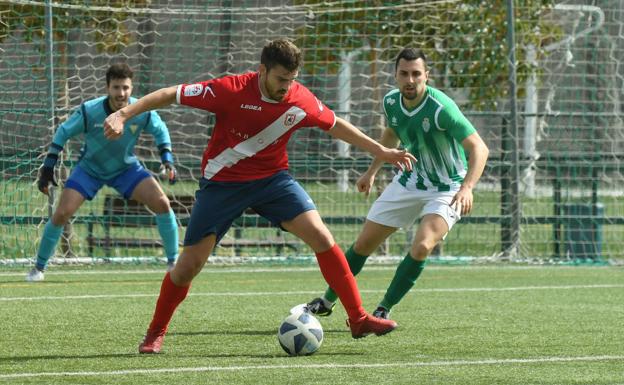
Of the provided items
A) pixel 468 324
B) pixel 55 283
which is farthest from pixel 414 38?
pixel 468 324

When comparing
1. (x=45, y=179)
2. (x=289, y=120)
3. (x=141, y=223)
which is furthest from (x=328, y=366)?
(x=141, y=223)

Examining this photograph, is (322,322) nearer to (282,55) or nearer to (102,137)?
(282,55)

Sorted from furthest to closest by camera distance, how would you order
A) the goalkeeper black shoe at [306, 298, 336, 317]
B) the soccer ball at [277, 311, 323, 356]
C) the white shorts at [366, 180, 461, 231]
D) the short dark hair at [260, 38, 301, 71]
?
the white shorts at [366, 180, 461, 231] → the goalkeeper black shoe at [306, 298, 336, 317] → the soccer ball at [277, 311, 323, 356] → the short dark hair at [260, 38, 301, 71]

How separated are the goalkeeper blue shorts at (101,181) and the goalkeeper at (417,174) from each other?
327 centimetres

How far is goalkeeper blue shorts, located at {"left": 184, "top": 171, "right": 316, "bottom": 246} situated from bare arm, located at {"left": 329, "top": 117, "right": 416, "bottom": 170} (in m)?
0.41

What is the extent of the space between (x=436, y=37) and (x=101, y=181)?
5.22 meters

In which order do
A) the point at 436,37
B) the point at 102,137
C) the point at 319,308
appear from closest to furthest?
the point at 319,308, the point at 102,137, the point at 436,37

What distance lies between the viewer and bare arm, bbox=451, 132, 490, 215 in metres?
6.87

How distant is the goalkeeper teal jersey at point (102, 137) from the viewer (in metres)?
10.6

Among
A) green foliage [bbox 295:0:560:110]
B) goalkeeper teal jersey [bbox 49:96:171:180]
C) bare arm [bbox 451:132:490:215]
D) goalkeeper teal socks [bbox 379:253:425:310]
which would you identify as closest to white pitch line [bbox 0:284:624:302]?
goalkeeper teal jersey [bbox 49:96:171:180]

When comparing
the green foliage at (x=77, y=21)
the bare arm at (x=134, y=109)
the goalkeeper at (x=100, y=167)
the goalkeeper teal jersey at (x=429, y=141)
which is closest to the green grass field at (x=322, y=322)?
the goalkeeper at (x=100, y=167)

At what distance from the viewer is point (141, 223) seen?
13.8 m

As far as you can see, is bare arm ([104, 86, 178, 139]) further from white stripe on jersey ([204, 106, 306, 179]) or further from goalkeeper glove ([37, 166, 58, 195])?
goalkeeper glove ([37, 166, 58, 195])

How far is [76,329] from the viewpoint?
7.63 m
